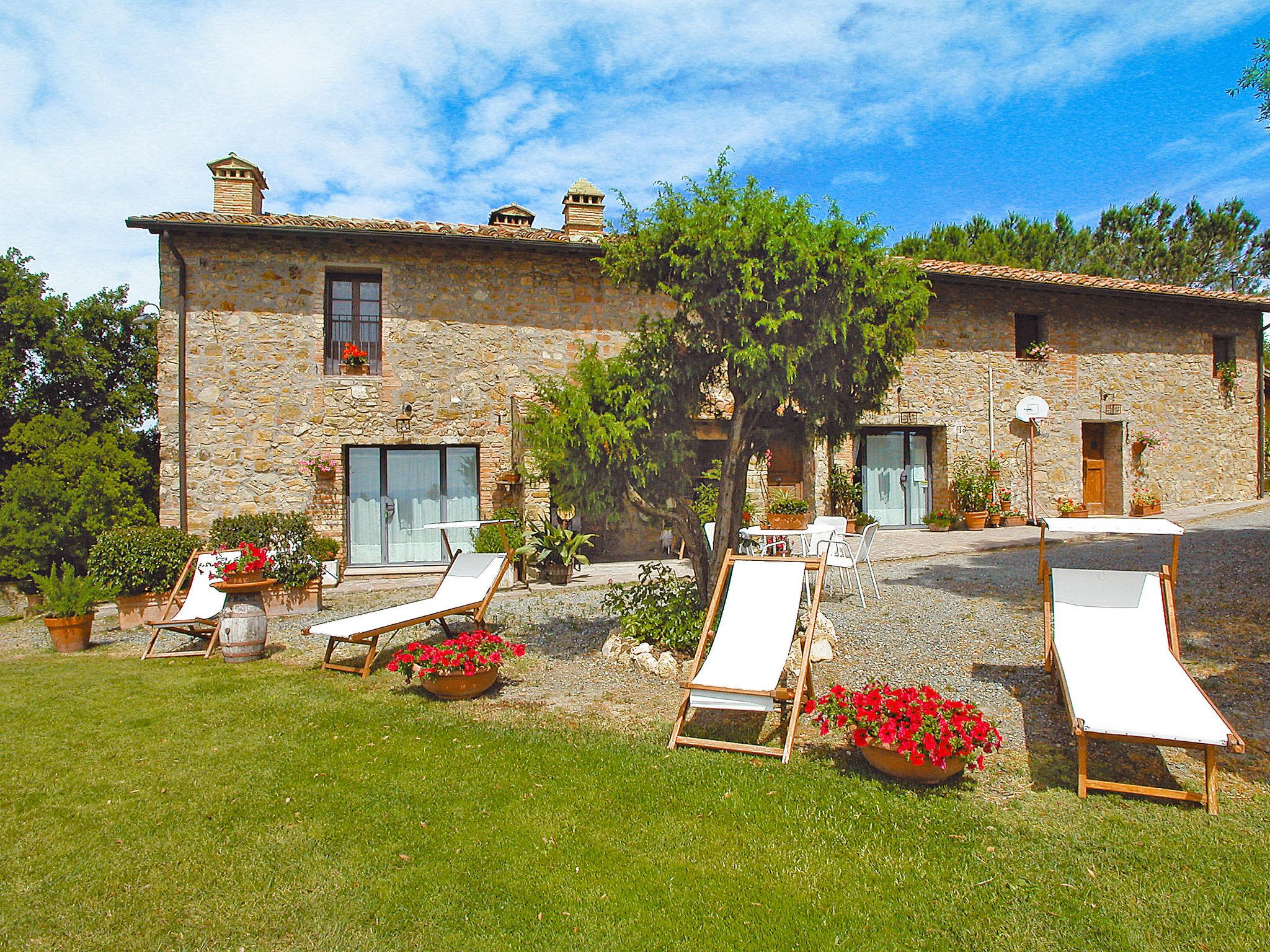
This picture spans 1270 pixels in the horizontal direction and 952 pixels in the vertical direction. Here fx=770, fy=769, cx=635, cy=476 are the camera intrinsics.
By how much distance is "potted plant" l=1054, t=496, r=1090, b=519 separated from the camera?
14.0 meters

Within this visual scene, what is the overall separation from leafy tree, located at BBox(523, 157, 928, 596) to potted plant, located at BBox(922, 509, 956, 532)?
901 cm

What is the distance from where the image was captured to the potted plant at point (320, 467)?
1109 cm

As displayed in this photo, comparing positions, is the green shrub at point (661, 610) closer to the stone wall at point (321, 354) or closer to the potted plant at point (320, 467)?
the stone wall at point (321, 354)

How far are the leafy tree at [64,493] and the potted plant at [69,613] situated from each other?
174 inches

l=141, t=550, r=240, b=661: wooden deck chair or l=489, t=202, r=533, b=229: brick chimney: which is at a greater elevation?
l=489, t=202, r=533, b=229: brick chimney

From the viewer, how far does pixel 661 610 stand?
5.93 metres

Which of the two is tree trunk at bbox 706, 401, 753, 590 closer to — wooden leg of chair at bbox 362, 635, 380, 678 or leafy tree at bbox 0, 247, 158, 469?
wooden leg of chair at bbox 362, 635, 380, 678

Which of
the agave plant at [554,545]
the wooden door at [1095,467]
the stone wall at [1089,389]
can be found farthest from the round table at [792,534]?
the wooden door at [1095,467]

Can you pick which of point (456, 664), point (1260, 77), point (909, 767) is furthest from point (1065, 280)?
point (456, 664)

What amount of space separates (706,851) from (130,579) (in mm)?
7445

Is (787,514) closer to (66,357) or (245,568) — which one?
(245,568)

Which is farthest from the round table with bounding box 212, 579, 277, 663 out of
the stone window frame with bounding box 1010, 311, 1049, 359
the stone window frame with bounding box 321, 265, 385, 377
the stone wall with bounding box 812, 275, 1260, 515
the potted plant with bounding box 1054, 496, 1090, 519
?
the stone window frame with bounding box 1010, 311, 1049, 359

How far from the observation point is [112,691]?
18.0 feet

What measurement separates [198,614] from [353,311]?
19.7 feet
